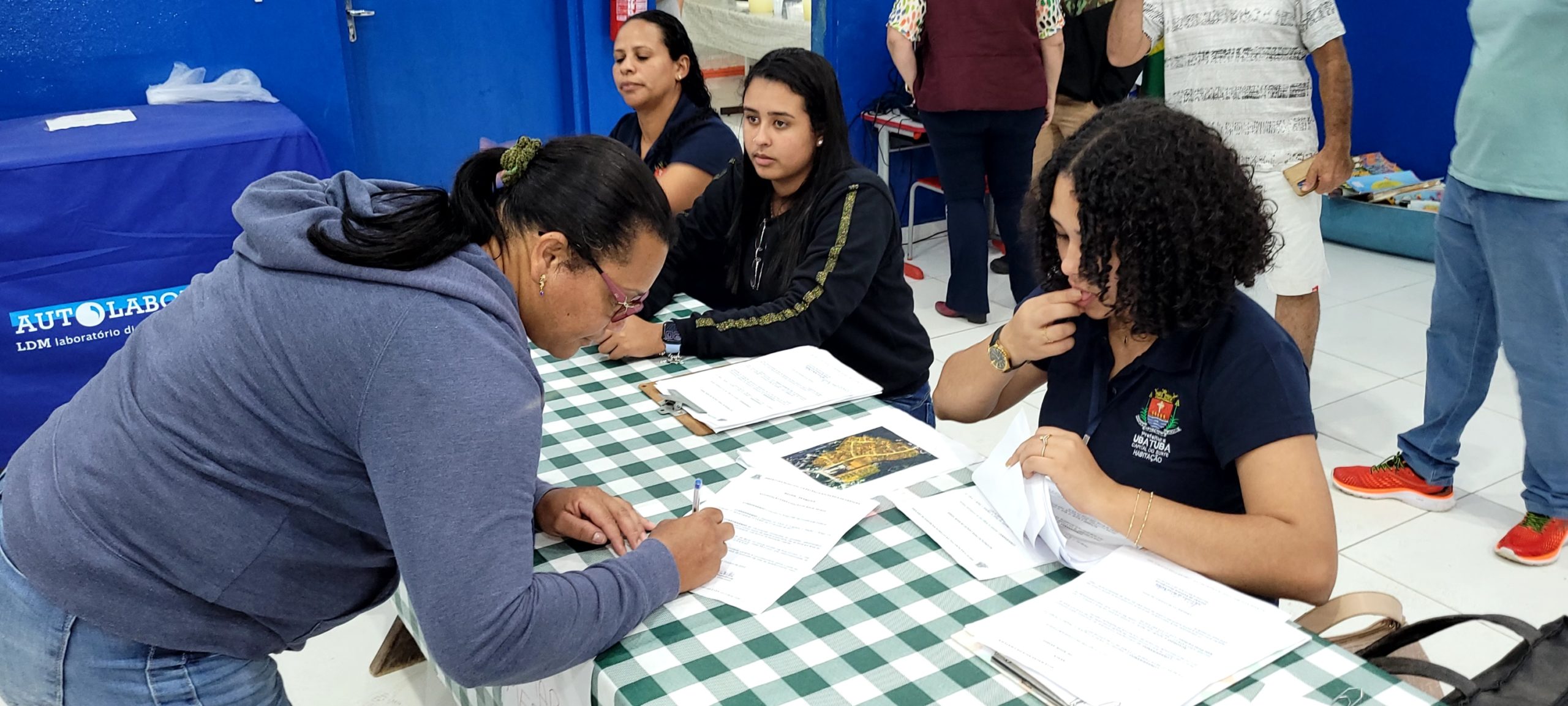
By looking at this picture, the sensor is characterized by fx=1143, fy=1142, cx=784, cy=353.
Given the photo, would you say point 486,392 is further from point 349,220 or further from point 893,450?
point 893,450

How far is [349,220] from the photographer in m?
1.17

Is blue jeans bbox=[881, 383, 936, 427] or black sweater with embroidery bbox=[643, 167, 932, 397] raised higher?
black sweater with embroidery bbox=[643, 167, 932, 397]

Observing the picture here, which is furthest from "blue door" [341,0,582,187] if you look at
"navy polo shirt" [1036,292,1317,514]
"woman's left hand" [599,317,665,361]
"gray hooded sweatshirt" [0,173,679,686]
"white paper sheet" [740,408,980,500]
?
"navy polo shirt" [1036,292,1317,514]

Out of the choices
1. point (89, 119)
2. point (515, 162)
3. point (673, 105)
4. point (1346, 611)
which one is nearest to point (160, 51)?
point (89, 119)

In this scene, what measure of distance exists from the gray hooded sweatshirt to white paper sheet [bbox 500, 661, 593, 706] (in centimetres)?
6

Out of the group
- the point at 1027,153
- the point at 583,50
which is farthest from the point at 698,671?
the point at 583,50

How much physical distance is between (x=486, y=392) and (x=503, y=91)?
4619 mm

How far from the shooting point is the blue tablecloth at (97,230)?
3.13 metres

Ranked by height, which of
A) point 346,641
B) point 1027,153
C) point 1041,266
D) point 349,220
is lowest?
point 346,641

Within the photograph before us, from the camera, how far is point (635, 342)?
213 cm

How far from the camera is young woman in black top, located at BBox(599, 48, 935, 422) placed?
2207 millimetres

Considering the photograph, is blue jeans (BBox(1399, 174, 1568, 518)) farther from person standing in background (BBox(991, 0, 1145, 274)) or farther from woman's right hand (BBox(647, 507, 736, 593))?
woman's right hand (BBox(647, 507, 736, 593))

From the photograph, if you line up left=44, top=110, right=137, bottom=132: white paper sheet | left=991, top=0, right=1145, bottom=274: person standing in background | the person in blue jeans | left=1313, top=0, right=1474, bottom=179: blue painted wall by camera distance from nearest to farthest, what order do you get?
the person in blue jeans → left=44, top=110, right=137, bottom=132: white paper sheet → left=991, top=0, right=1145, bottom=274: person standing in background → left=1313, top=0, right=1474, bottom=179: blue painted wall

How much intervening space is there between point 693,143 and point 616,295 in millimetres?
1760
